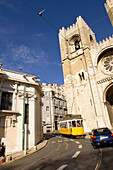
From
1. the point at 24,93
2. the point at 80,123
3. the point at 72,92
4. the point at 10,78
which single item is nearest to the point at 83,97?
the point at 72,92

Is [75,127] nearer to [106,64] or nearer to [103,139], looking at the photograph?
[103,139]

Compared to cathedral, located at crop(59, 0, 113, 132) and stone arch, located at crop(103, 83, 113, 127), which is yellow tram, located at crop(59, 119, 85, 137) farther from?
stone arch, located at crop(103, 83, 113, 127)

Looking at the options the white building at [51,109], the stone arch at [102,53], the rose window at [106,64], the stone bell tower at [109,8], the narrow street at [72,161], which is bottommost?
the narrow street at [72,161]

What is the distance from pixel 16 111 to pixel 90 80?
1582 centimetres

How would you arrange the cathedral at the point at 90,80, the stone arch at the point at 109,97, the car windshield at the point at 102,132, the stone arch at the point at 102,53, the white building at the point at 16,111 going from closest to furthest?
the car windshield at the point at 102,132
the white building at the point at 16,111
the cathedral at the point at 90,80
the stone arch at the point at 109,97
the stone arch at the point at 102,53

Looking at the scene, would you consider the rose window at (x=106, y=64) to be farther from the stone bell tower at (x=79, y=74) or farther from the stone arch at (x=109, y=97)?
the stone arch at (x=109, y=97)

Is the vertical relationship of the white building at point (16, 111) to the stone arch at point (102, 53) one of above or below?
below

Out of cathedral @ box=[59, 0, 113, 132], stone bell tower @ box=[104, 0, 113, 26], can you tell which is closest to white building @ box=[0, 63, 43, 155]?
cathedral @ box=[59, 0, 113, 132]

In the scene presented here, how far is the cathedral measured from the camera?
2020 cm

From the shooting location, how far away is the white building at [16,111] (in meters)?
10.6

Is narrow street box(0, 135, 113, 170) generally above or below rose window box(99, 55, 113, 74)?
below

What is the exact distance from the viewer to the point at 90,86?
22.2 m

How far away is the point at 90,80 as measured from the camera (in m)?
22.2

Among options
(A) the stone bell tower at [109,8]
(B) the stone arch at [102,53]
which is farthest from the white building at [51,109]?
(A) the stone bell tower at [109,8]
